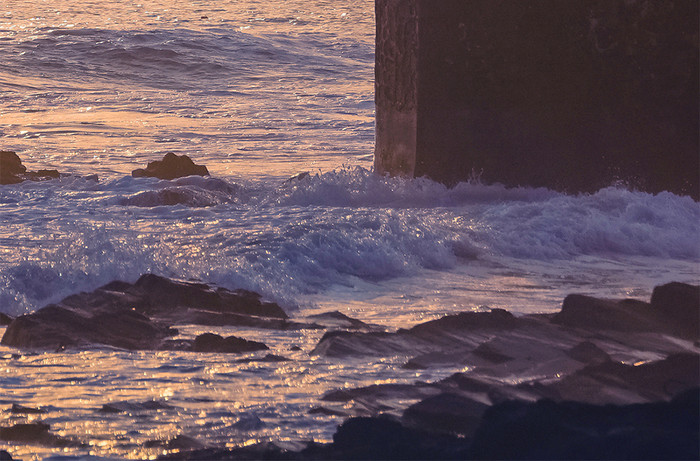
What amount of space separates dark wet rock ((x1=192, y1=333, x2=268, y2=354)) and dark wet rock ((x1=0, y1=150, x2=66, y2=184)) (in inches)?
236

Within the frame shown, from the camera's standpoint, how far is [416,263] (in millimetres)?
5887

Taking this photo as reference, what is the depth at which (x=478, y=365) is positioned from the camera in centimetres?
365

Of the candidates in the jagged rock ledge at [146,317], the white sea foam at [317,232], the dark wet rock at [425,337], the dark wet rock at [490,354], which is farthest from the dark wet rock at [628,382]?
the white sea foam at [317,232]

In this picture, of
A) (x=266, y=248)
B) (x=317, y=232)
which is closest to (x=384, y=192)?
(x=317, y=232)

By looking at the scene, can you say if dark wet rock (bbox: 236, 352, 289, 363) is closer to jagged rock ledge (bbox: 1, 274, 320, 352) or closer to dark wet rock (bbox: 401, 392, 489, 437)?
jagged rock ledge (bbox: 1, 274, 320, 352)

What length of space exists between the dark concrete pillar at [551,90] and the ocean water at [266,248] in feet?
0.80

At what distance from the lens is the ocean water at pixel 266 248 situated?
344 cm

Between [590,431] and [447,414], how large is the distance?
17.7 inches

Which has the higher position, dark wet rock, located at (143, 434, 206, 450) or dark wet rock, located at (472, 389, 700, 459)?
dark wet rock, located at (472, 389, 700, 459)

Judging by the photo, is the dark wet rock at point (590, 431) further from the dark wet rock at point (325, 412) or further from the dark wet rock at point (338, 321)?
the dark wet rock at point (338, 321)

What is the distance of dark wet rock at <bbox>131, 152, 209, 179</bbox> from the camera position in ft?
32.9

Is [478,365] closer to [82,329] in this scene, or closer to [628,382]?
[628,382]

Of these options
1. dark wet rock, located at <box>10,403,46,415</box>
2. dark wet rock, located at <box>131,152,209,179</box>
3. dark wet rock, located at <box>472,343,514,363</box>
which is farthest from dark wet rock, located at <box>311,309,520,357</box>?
dark wet rock, located at <box>131,152,209,179</box>

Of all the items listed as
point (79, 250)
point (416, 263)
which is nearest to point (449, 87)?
point (416, 263)
